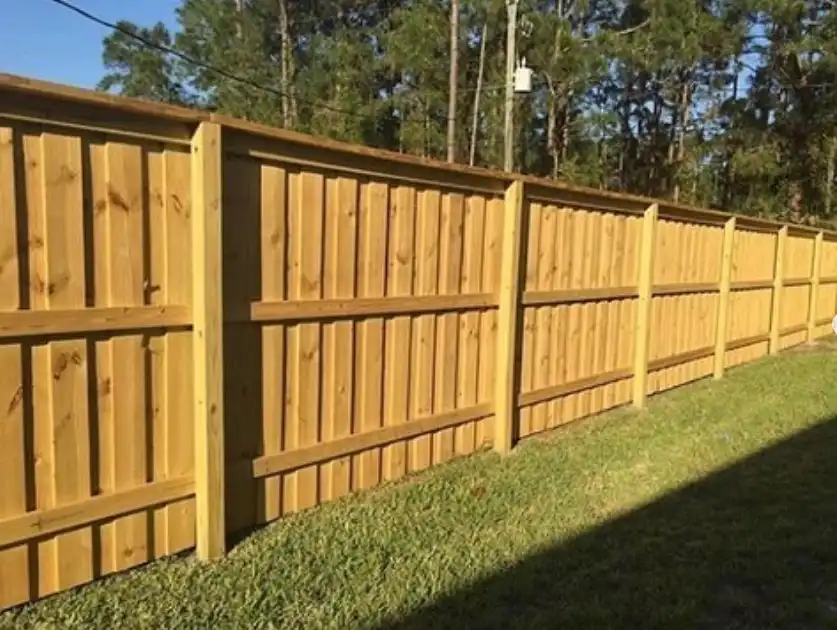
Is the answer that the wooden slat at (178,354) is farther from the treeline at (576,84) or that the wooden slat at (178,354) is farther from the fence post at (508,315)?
the treeline at (576,84)

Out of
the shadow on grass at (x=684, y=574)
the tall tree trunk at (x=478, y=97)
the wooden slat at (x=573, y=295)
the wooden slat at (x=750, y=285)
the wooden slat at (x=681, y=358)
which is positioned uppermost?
the tall tree trunk at (x=478, y=97)

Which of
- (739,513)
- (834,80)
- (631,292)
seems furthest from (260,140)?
(834,80)

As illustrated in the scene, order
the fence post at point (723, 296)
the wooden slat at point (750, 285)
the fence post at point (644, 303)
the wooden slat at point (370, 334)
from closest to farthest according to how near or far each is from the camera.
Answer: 1. the wooden slat at point (370, 334)
2. the fence post at point (644, 303)
3. the fence post at point (723, 296)
4. the wooden slat at point (750, 285)

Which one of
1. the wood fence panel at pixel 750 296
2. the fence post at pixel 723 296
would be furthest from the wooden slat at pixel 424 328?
the wood fence panel at pixel 750 296

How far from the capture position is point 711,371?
841 centimetres

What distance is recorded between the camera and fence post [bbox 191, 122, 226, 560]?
9.96ft

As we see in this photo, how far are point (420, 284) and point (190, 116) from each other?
5.60 feet

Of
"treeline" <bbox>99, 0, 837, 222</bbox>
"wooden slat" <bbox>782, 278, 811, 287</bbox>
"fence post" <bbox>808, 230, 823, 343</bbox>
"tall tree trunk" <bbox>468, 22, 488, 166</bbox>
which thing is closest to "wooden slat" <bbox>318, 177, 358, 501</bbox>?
"wooden slat" <bbox>782, 278, 811, 287</bbox>

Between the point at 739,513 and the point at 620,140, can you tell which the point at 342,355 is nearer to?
the point at 739,513

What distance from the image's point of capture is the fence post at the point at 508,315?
4.91 m

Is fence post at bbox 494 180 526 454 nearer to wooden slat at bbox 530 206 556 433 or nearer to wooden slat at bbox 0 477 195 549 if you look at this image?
wooden slat at bbox 530 206 556 433

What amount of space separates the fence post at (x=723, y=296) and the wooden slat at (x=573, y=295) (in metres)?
2.28

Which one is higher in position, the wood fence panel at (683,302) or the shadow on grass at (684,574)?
the wood fence panel at (683,302)

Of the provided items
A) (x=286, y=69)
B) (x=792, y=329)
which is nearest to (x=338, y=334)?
(x=792, y=329)
